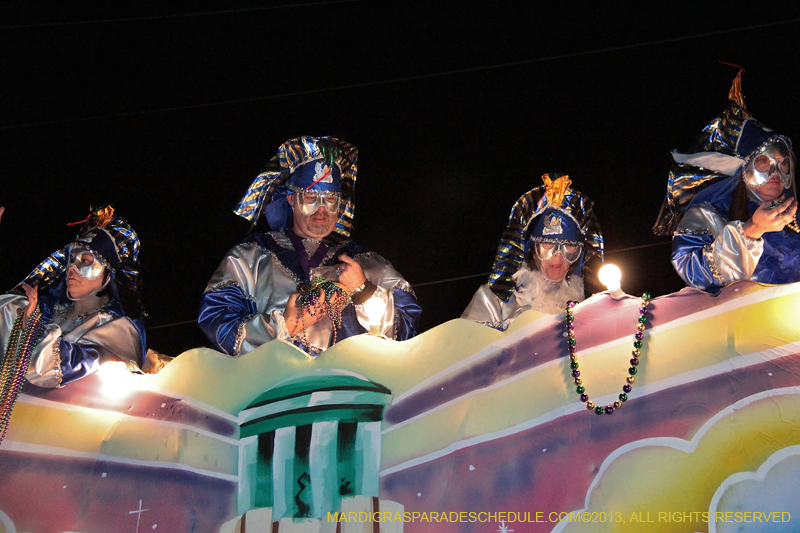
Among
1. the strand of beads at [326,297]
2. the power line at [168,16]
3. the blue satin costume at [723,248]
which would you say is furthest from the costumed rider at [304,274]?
the power line at [168,16]

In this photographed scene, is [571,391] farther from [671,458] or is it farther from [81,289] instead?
[81,289]

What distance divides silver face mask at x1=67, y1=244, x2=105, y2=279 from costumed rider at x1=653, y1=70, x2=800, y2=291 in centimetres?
225

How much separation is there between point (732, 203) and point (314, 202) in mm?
1621

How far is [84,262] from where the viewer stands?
3.39m

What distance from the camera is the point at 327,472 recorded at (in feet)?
7.63

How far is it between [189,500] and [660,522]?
1.30 meters

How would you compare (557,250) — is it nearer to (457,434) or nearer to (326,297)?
(326,297)

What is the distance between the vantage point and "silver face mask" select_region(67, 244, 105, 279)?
339 centimetres

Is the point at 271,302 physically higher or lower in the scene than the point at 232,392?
higher

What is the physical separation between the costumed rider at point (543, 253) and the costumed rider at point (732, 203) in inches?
16.2

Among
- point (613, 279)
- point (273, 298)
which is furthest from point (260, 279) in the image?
point (613, 279)

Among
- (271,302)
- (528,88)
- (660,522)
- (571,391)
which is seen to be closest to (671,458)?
(660,522)

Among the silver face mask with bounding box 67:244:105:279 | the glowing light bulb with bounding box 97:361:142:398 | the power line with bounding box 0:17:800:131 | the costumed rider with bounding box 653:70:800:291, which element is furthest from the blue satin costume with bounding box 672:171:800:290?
the silver face mask with bounding box 67:244:105:279

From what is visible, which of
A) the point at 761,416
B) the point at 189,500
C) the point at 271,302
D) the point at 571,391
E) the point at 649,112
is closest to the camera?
the point at 761,416
